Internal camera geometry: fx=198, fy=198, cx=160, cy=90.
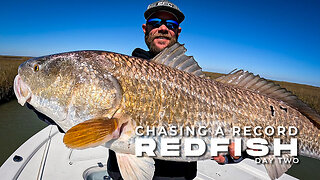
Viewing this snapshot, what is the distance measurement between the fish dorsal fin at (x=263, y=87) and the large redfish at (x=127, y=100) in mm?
253

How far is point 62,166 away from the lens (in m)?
3.50

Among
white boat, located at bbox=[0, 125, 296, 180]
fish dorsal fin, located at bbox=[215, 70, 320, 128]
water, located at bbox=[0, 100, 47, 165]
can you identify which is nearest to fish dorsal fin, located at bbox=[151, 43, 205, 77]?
fish dorsal fin, located at bbox=[215, 70, 320, 128]

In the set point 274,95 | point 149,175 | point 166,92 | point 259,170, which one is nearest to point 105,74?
point 166,92

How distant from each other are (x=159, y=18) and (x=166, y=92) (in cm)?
168

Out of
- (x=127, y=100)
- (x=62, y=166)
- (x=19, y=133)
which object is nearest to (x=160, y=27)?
(x=127, y=100)

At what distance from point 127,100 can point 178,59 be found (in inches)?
29.9

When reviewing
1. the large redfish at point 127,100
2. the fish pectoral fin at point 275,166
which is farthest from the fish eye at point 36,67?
the fish pectoral fin at point 275,166

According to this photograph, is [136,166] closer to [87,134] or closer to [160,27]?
[87,134]

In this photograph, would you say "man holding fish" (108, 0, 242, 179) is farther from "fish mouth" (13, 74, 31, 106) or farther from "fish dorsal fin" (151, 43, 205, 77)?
"fish mouth" (13, 74, 31, 106)

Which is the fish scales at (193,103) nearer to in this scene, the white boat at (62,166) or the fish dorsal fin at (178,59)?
the fish dorsal fin at (178,59)

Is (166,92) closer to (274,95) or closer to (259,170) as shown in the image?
(274,95)

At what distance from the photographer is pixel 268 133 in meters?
2.10

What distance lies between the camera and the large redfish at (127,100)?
170cm

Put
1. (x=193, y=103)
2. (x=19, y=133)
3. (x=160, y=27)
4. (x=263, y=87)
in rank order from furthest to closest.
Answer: (x=19, y=133) → (x=160, y=27) → (x=263, y=87) → (x=193, y=103)
